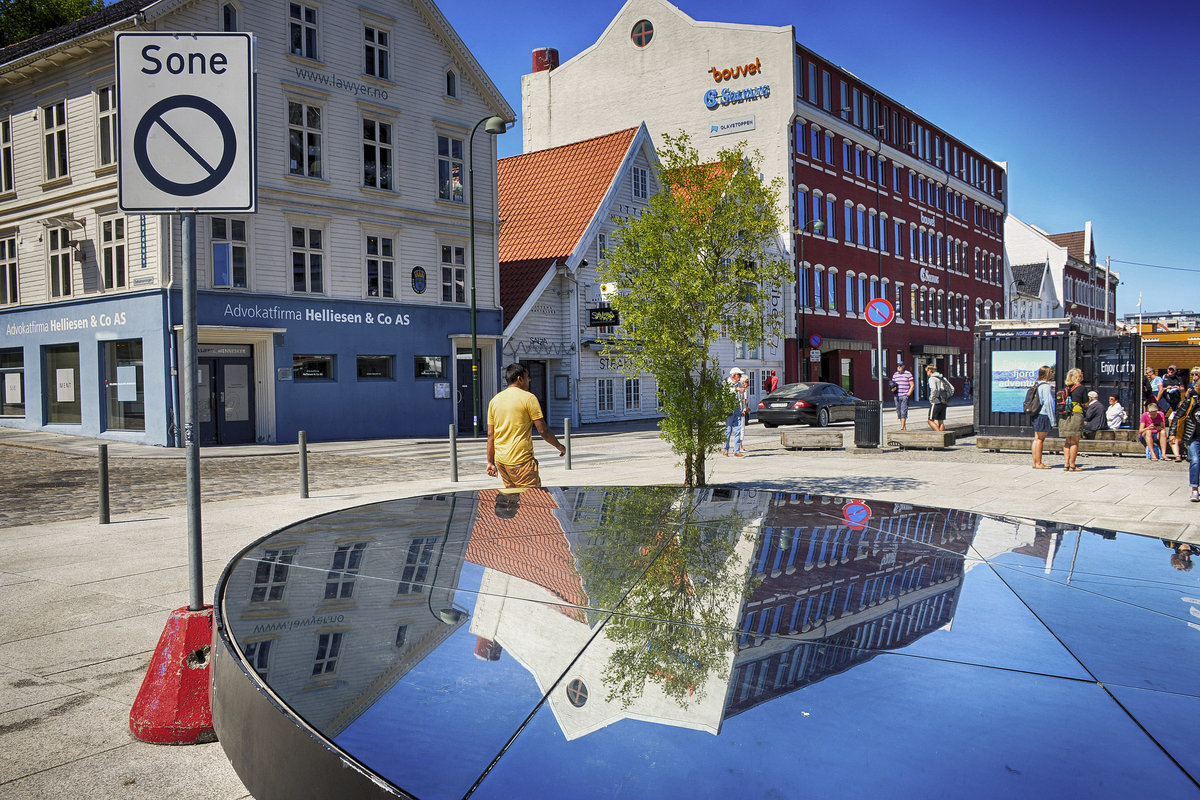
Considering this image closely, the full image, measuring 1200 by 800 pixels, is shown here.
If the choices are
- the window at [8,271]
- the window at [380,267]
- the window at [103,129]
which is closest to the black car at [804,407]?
the window at [380,267]

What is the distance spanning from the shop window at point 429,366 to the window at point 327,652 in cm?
2498

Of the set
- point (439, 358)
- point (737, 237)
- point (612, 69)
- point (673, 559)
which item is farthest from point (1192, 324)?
point (673, 559)

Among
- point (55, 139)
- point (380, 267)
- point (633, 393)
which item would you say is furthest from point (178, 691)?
point (633, 393)

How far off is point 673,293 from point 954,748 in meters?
9.23

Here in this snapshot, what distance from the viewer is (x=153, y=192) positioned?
13.3 feet

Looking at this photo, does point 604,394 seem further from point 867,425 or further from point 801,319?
point 867,425

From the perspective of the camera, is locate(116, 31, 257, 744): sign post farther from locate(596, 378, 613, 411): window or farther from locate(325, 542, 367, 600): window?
locate(596, 378, 613, 411): window

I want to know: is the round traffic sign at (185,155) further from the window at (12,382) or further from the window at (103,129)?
the window at (12,382)

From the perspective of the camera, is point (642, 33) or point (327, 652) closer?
point (327, 652)

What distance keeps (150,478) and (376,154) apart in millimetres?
14451

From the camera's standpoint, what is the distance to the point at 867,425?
19.7m

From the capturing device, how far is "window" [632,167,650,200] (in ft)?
118

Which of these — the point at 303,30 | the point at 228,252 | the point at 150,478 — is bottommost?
the point at 150,478

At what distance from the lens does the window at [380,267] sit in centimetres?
2675
